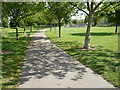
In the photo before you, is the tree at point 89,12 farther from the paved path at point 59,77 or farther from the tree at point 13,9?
the tree at point 13,9

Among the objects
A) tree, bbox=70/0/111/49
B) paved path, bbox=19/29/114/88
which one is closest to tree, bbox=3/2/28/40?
tree, bbox=70/0/111/49

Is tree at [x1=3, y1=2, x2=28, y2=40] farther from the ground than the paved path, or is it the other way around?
tree at [x1=3, y1=2, x2=28, y2=40]

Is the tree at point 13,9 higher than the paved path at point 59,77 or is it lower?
higher

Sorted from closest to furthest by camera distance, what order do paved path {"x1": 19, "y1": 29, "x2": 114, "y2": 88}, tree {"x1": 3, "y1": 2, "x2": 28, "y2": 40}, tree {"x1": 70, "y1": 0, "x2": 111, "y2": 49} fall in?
paved path {"x1": 19, "y1": 29, "x2": 114, "y2": 88} < tree {"x1": 70, "y1": 0, "x2": 111, "y2": 49} < tree {"x1": 3, "y1": 2, "x2": 28, "y2": 40}

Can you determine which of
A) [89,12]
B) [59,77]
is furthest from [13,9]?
[59,77]

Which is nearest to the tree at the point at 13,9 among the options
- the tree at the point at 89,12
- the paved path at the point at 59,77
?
the tree at the point at 89,12

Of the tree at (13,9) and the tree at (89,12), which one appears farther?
the tree at (13,9)

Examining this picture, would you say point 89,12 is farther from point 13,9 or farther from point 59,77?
point 13,9

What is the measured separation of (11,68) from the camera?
17.7 ft

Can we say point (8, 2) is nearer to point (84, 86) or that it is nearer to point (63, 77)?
point (63, 77)

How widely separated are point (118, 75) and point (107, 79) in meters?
0.68

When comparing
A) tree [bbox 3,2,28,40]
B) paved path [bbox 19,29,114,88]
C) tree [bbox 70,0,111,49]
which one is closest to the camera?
paved path [bbox 19,29,114,88]

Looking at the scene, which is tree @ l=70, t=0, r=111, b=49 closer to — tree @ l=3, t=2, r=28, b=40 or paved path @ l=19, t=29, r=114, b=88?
paved path @ l=19, t=29, r=114, b=88

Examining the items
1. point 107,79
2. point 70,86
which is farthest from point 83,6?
point 70,86
